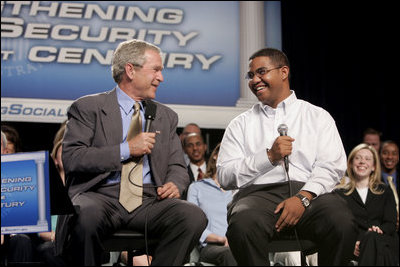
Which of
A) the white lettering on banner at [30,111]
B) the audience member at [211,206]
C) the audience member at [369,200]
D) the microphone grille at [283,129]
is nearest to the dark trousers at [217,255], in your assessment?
the audience member at [211,206]

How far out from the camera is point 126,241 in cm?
274

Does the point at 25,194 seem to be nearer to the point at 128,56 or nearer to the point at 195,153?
the point at 128,56

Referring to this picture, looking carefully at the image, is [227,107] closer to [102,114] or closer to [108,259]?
[108,259]

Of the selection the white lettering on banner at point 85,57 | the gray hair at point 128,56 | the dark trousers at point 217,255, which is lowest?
the dark trousers at point 217,255

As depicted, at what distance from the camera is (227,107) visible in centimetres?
633

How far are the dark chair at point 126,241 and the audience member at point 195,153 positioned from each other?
2296 mm

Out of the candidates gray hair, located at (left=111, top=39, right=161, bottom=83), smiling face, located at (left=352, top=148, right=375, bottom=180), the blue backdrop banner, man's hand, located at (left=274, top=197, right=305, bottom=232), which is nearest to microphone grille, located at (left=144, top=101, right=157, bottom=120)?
gray hair, located at (left=111, top=39, right=161, bottom=83)

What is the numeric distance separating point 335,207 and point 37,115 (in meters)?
4.04

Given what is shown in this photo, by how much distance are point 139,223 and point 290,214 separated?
699 mm

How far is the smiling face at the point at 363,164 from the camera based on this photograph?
493 cm

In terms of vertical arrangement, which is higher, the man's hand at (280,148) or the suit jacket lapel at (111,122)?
the suit jacket lapel at (111,122)

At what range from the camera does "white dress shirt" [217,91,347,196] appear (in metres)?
2.89

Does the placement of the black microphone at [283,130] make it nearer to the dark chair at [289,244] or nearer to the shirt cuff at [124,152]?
the dark chair at [289,244]

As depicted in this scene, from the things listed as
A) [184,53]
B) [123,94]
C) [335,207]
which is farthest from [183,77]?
[335,207]
